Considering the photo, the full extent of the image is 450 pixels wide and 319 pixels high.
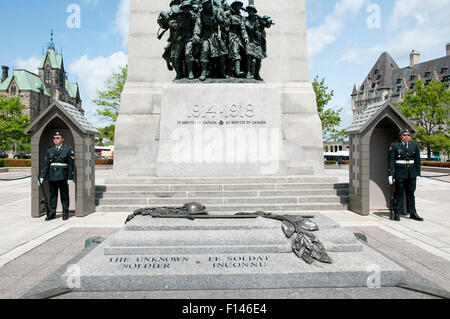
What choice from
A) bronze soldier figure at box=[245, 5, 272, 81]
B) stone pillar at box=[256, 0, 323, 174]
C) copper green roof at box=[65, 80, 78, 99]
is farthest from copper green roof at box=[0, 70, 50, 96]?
bronze soldier figure at box=[245, 5, 272, 81]

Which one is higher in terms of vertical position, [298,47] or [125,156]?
[298,47]

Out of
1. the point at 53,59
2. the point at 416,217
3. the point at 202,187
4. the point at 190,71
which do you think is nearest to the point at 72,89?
the point at 53,59

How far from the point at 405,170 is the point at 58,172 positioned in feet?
28.7

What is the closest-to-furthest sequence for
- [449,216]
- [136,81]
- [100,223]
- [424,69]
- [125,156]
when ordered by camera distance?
1. [100,223]
2. [449,216]
3. [125,156]
4. [136,81]
5. [424,69]

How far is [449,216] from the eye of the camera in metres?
8.73

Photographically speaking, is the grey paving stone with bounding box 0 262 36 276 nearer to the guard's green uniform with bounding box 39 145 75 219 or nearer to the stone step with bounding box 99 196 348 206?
the guard's green uniform with bounding box 39 145 75 219

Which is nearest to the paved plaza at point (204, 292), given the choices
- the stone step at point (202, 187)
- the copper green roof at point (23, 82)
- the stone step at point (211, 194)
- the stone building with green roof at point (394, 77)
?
the stone step at point (211, 194)

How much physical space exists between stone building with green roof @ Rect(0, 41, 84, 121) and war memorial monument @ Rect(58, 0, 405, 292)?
8939cm

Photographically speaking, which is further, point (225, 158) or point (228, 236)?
point (225, 158)

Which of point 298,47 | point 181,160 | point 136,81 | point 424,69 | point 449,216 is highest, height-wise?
point 424,69

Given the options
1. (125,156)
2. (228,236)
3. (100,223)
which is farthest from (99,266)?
(125,156)
